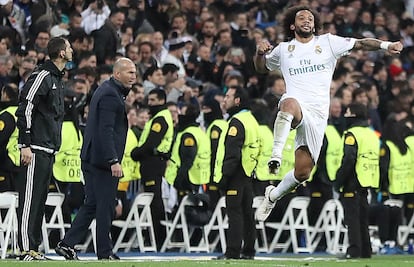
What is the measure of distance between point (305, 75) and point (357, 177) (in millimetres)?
4924

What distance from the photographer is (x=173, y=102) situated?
23.7 meters

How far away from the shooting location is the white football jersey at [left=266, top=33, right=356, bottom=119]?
647 inches

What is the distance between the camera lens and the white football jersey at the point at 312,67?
53.9 feet

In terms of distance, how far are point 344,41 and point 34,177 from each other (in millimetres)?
4404

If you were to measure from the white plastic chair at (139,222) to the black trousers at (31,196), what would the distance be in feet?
16.9

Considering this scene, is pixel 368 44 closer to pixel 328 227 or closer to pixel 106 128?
pixel 106 128

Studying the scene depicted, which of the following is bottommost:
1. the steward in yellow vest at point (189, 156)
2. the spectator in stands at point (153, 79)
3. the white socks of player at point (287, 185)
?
the white socks of player at point (287, 185)

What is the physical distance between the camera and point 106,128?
55.6 feet

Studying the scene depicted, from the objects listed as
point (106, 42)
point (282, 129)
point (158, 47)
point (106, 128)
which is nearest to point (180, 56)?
point (158, 47)

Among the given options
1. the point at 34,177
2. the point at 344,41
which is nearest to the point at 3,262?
the point at 34,177

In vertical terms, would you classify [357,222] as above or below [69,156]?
below

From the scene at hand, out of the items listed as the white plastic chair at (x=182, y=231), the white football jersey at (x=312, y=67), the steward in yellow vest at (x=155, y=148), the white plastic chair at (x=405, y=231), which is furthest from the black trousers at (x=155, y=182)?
the white football jersey at (x=312, y=67)

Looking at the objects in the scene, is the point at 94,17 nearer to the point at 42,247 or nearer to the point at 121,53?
the point at 121,53

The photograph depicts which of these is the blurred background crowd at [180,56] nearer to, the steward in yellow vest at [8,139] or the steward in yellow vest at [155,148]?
the steward in yellow vest at [8,139]
